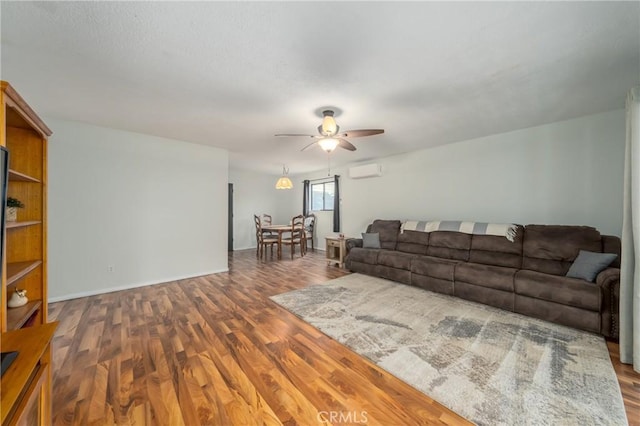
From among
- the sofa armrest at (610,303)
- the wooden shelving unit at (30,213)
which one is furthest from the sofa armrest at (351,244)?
the wooden shelving unit at (30,213)

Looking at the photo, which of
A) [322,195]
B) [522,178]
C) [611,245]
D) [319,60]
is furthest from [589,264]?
[322,195]

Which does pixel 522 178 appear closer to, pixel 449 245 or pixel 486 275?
pixel 449 245

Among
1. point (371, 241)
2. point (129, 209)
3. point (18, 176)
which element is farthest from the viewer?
point (371, 241)

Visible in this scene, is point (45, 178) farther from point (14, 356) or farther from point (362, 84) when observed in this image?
point (362, 84)

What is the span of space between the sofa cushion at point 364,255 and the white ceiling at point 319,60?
2.25 m

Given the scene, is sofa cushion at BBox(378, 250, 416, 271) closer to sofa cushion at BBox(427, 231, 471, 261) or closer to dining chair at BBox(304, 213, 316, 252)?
sofa cushion at BBox(427, 231, 471, 261)

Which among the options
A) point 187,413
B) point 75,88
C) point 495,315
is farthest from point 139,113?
point 495,315

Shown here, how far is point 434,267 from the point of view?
11.3 ft

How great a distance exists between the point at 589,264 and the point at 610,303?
1.51 feet

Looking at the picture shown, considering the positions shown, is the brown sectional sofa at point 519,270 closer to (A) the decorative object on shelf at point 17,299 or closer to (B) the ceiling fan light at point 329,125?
(B) the ceiling fan light at point 329,125

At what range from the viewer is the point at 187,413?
1399 millimetres

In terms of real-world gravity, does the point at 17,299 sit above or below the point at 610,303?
above

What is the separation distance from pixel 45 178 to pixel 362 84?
8.97ft

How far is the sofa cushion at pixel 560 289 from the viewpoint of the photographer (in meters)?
2.28
